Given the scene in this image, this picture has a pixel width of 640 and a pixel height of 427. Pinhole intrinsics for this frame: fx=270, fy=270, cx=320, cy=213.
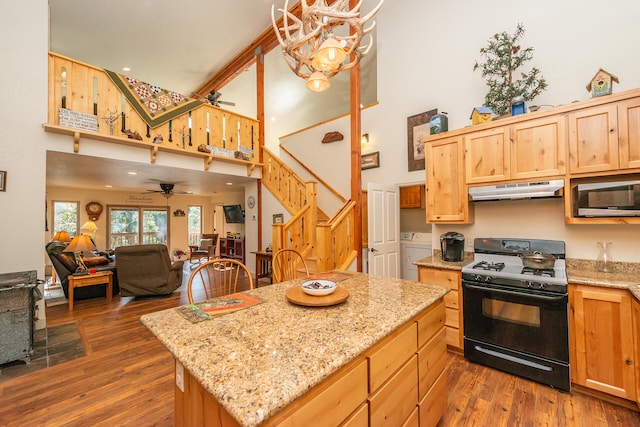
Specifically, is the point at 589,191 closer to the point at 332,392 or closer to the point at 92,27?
the point at 332,392


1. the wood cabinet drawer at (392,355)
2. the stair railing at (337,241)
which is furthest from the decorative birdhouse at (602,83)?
the stair railing at (337,241)

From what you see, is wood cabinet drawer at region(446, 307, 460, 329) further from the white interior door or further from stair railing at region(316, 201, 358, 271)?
stair railing at region(316, 201, 358, 271)

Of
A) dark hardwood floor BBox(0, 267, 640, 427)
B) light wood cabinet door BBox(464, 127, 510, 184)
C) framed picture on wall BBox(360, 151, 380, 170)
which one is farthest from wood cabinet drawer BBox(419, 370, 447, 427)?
framed picture on wall BBox(360, 151, 380, 170)

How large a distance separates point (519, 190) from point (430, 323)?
1.72 m

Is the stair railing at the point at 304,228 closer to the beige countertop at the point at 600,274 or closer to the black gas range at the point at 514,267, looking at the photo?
the beige countertop at the point at 600,274

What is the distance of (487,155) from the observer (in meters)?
2.69

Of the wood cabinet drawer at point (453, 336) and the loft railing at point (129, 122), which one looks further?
the loft railing at point (129, 122)

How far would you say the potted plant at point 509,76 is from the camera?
109 inches

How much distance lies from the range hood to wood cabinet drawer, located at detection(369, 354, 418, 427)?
193cm

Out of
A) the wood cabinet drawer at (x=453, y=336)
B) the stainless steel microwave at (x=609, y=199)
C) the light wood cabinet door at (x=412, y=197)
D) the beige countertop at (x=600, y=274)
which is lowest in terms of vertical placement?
the wood cabinet drawer at (x=453, y=336)

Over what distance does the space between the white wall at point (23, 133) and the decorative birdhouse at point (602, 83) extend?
583 centimetres

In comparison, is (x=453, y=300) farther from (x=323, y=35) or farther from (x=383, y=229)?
(x=323, y=35)

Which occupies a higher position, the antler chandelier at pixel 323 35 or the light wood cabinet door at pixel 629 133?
the antler chandelier at pixel 323 35

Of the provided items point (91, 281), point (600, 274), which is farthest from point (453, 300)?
point (91, 281)
